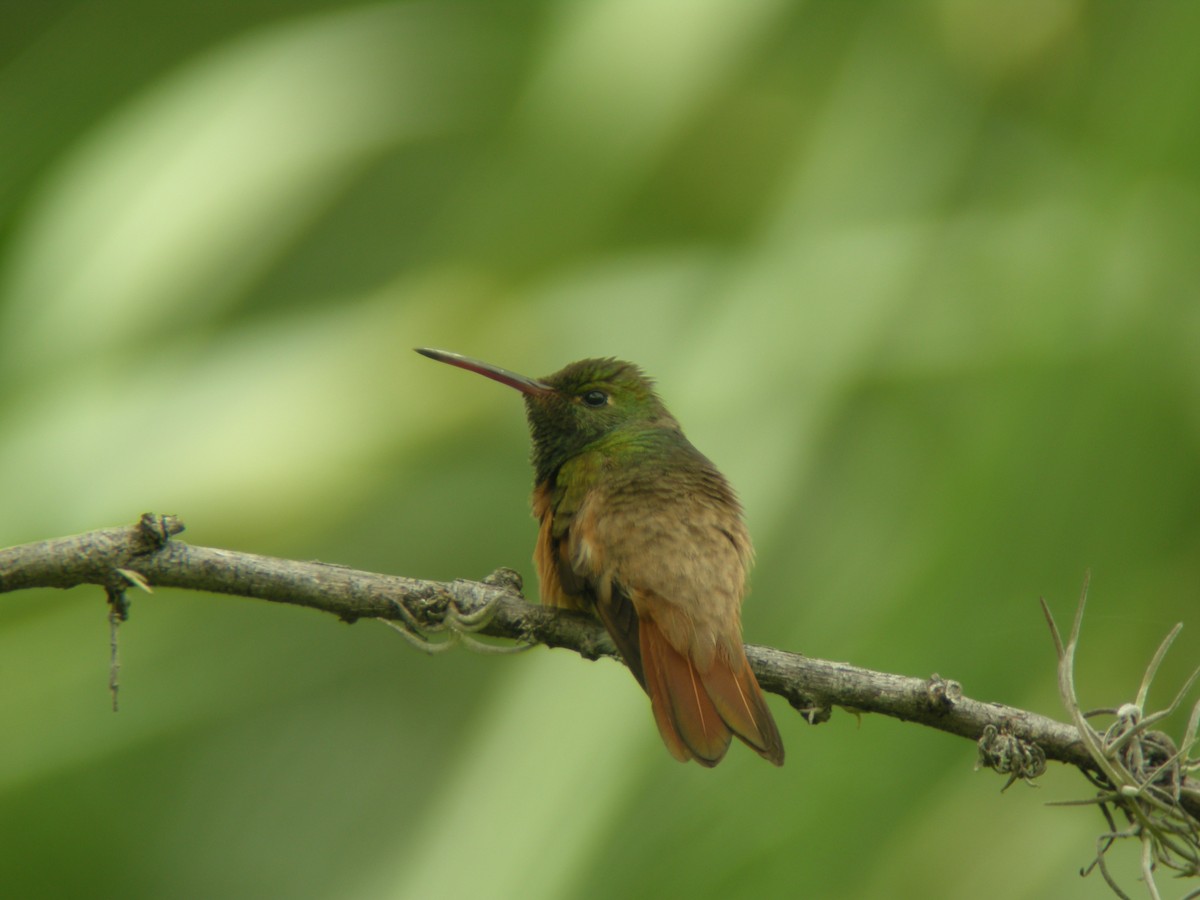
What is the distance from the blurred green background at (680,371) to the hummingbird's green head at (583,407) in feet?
0.57

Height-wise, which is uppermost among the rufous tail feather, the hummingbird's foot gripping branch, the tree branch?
the tree branch

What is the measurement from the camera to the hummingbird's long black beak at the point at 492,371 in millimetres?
3449

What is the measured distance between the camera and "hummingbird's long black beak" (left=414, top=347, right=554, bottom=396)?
136 inches

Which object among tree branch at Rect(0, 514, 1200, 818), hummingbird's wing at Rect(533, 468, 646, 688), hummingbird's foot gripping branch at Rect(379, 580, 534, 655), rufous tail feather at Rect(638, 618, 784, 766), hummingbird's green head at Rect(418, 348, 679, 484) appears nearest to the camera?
tree branch at Rect(0, 514, 1200, 818)

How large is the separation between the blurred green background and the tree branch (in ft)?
1.70

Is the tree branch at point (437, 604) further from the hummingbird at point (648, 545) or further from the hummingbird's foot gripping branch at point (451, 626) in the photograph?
the hummingbird at point (648, 545)

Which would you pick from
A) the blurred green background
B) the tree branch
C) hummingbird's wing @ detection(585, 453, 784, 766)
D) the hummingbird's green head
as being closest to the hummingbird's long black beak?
the hummingbird's green head

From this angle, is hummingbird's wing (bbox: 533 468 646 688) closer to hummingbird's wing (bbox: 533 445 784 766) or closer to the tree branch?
hummingbird's wing (bbox: 533 445 784 766)

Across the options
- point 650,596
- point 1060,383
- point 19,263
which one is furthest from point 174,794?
point 1060,383

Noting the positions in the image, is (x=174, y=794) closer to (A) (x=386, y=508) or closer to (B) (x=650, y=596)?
(A) (x=386, y=508)

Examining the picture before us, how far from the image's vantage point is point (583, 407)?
3844 millimetres

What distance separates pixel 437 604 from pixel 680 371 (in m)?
1.49

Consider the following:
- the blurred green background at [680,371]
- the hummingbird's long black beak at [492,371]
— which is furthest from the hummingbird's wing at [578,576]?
the hummingbird's long black beak at [492,371]

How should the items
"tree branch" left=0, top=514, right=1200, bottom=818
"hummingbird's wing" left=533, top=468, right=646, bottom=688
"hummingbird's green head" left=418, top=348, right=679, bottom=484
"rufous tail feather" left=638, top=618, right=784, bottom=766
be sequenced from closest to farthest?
"tree branch" left=0, top=514, right=1200, bottom=818
"rufous tail feather" left=638, top=618, right=784, bottom=766
"hummingbird's wing" left=533, top=468, right=646, bottom=688
"hummingbird's green head" left=418, top=348, right=679, bottom=484
